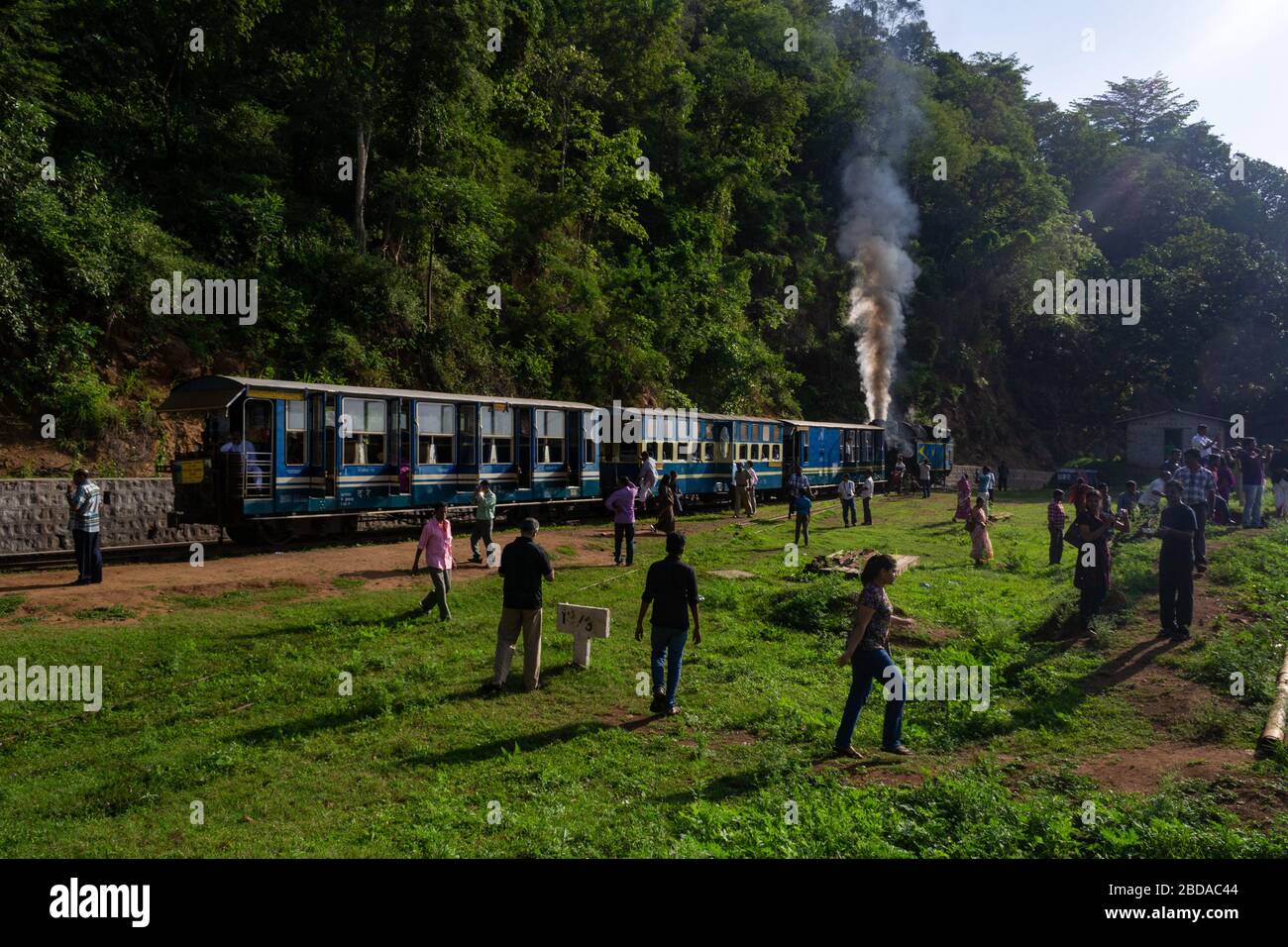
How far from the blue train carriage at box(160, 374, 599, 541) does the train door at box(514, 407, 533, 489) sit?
0.09 feet

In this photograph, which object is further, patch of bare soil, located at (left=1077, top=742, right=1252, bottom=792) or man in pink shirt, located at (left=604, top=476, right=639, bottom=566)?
man in pink shirt, located at (left=604, top=476, right=639, bottom=566)

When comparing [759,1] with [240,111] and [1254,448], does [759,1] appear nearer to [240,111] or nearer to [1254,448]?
[240,111]

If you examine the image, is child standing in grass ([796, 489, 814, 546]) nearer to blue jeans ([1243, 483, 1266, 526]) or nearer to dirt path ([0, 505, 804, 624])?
dirt path ([0, 505, 804, 624])

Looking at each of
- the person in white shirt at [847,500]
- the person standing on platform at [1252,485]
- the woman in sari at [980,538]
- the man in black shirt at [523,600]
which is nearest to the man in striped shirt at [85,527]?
the man in black shirt at [523,600]

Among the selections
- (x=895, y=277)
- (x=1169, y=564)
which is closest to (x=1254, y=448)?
(x=1169, y=564)

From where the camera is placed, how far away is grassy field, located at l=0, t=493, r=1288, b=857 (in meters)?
6.94

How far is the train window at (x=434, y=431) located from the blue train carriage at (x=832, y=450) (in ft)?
59.2

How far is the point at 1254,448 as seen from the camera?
24016mm

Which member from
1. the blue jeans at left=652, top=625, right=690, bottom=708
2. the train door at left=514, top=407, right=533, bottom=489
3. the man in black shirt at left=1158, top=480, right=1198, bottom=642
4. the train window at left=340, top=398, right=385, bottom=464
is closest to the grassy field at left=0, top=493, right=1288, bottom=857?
the blue jeans at left=652, top=625, right=690, bottom=708

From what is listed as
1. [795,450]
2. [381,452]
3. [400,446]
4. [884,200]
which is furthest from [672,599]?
[884,200]

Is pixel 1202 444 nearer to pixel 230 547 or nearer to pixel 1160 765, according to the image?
pixel 1160 765

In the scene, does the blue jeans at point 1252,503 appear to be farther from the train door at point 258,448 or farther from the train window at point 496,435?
the train door at point 258,448

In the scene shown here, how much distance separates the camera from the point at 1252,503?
75.4ft
